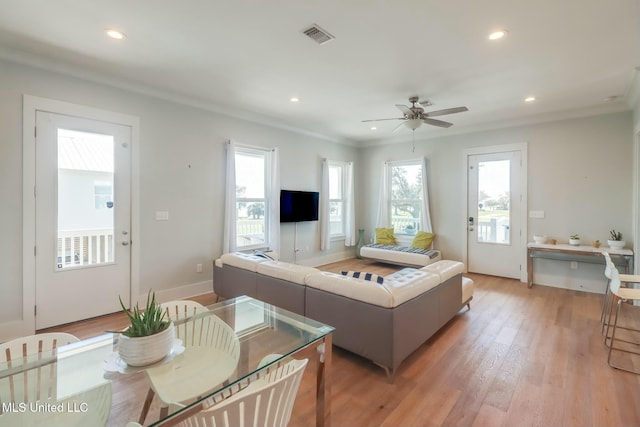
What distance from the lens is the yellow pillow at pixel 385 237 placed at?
6559 millimetres

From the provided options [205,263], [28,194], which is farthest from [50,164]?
[205,263]

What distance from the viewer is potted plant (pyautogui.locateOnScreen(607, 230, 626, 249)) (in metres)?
4.08

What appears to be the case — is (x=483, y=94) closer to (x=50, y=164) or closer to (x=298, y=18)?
(x=298, y=18)

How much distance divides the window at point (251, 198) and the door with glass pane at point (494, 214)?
155 inches

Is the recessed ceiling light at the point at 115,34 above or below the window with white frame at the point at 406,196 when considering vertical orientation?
above

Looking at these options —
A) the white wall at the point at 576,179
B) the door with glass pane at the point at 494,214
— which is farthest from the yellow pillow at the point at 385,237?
the door with glass pane at the point at 494,214

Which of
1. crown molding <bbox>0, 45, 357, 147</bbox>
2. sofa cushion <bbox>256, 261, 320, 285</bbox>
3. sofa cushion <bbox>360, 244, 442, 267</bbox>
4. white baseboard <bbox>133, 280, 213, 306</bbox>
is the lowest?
white baseboard <bbox>133, 280, 213, 306</bbox>

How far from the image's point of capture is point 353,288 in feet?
7.68

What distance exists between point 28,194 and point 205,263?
83.4 inches

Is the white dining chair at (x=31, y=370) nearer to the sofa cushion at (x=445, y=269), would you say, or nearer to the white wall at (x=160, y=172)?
the white wall at (x=160, y=172)

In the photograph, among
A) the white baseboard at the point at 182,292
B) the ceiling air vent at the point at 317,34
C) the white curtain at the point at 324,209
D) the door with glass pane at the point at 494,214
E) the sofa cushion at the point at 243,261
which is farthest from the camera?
the white curtain at the point at 324,209

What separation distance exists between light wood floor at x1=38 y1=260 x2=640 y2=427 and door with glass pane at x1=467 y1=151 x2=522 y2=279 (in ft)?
6.26

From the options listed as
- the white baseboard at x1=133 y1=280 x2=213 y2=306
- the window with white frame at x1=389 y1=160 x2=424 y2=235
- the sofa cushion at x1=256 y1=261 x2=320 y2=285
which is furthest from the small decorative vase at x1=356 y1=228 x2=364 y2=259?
the sofa cushion at x1=256 y1=261 x2=320 y2=285

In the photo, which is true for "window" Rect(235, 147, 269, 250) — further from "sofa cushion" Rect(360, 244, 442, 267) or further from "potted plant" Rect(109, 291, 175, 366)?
"potted plant" Rect(109, 291, 175, 366)
